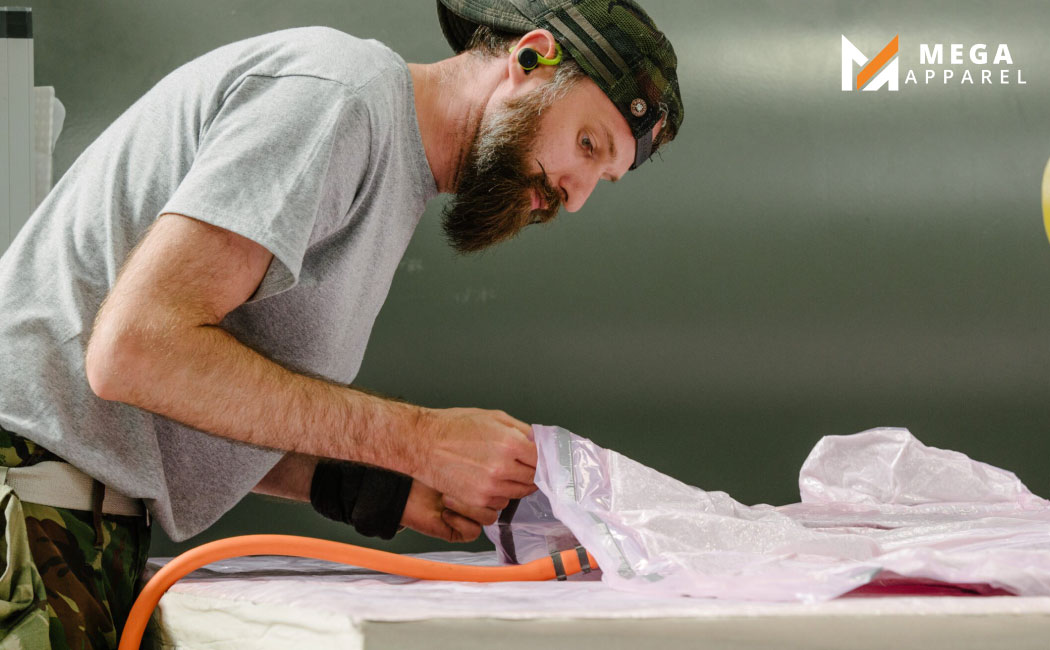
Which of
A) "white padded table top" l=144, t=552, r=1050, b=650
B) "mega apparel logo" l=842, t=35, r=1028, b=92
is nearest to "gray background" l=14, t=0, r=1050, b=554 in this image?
"mega apparel logo" l=842, t=35, r=1028, b=92

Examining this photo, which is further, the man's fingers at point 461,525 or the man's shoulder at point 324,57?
the man's fingers at point 461,525

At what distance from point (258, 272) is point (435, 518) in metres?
0.43

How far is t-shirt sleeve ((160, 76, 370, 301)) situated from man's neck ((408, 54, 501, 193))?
163 millimetres

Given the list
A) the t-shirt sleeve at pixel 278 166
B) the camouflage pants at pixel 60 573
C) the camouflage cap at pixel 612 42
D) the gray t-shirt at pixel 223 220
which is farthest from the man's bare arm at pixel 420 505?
the camouflage cap at pixel 612 42

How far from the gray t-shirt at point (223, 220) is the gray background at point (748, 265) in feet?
1.81

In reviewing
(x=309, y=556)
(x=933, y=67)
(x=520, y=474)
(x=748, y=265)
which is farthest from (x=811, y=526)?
(x=933, y=67)

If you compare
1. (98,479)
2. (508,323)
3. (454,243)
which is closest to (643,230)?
(508,323)

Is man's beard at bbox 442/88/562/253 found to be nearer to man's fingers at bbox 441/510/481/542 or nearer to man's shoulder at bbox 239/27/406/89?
man's shoulder at bbox 239/27/406/89

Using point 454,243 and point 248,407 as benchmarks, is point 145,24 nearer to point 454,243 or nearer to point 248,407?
point 454,243

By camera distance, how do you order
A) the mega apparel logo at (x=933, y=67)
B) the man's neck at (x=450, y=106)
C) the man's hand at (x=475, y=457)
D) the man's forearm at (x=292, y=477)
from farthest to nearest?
1. the mega apparel logo at (x=933, y=67)
2. the man's forearm at (x=292, y=477)
3. the man's neck at (x=450, y=106)
4. the man's hand at (x=475, y=457)

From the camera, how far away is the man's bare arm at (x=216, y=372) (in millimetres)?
778

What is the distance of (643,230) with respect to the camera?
1.60m

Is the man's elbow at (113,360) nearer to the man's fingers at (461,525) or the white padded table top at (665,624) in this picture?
the white padded table top at (665,624)

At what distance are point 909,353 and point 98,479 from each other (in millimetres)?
1312
